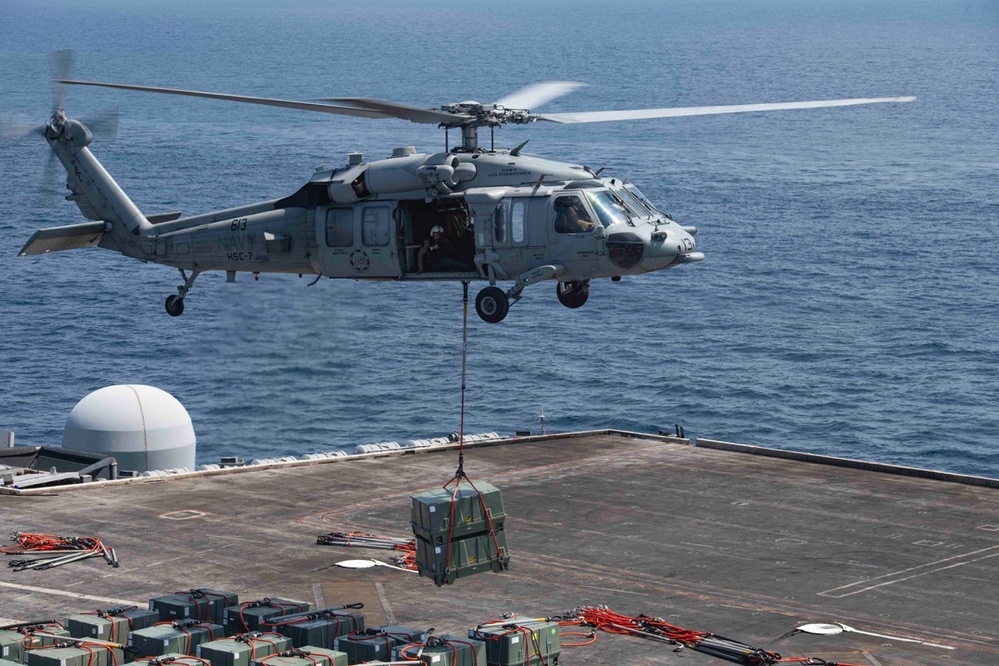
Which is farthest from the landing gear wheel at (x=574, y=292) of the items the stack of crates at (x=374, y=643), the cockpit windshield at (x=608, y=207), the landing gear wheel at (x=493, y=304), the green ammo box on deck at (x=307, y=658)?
the green ammo box on deck at (x=307, y=658)

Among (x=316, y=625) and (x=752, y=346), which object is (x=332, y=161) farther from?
(x=316, y=625)

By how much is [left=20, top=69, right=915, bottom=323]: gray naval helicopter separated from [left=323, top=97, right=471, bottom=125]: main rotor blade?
0.09 metres

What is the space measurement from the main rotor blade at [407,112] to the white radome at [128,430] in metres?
26.2

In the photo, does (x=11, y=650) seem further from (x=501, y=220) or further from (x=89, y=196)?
(x=89, y=196)

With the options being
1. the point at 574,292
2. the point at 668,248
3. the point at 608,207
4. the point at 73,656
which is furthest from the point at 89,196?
the point at 73,656

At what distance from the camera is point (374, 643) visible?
29.0 metres

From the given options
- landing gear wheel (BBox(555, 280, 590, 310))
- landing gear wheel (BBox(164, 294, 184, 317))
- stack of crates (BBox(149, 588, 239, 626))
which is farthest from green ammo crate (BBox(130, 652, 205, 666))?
landing gear wheel (BBox(555, 280, 590, 310))

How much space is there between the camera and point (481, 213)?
36344 millimetres

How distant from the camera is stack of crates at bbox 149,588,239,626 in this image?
106 ft

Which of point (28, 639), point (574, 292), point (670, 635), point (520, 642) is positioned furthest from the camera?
point (574, 292)

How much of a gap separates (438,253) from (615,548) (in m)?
11.6

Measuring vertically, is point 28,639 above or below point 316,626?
above

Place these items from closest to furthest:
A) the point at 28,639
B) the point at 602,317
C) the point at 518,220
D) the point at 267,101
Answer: the point at 28,639
the point at 267,101
the point at 518,220
the point at 602,317

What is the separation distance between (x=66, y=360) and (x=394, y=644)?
208 feet
